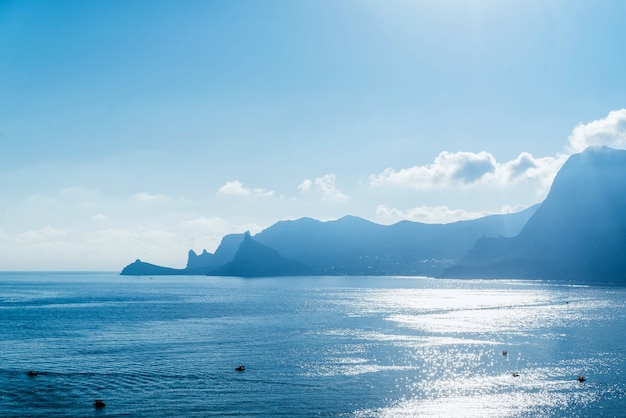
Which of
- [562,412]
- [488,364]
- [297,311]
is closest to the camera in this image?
[562,412]

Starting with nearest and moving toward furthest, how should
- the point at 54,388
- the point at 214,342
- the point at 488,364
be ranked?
the point at 54,388
the point at 488,364
the point at 214,342

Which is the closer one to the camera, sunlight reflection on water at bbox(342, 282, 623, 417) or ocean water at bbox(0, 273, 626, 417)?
ocean water at bbox(0, 273, 626, 417)

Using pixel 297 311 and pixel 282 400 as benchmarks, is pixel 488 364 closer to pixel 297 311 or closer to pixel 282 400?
pixel 282 400

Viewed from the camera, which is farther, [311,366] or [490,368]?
[490,368]

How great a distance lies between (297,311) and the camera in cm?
16588

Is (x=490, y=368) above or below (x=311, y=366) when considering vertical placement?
below

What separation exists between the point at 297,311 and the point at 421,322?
43916mm

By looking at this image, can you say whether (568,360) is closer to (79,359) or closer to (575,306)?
(79,359)

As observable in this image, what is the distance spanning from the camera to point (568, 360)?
8456 centimetres

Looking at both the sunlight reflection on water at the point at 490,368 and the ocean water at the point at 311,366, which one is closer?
the ocean water at the point at 311,366

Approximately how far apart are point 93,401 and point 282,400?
2121 cm

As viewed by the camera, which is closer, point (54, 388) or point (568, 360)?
point (54, 388)

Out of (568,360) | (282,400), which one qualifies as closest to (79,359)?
(282,400)

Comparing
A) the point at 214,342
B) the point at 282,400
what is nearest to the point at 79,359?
the point at 214,342
